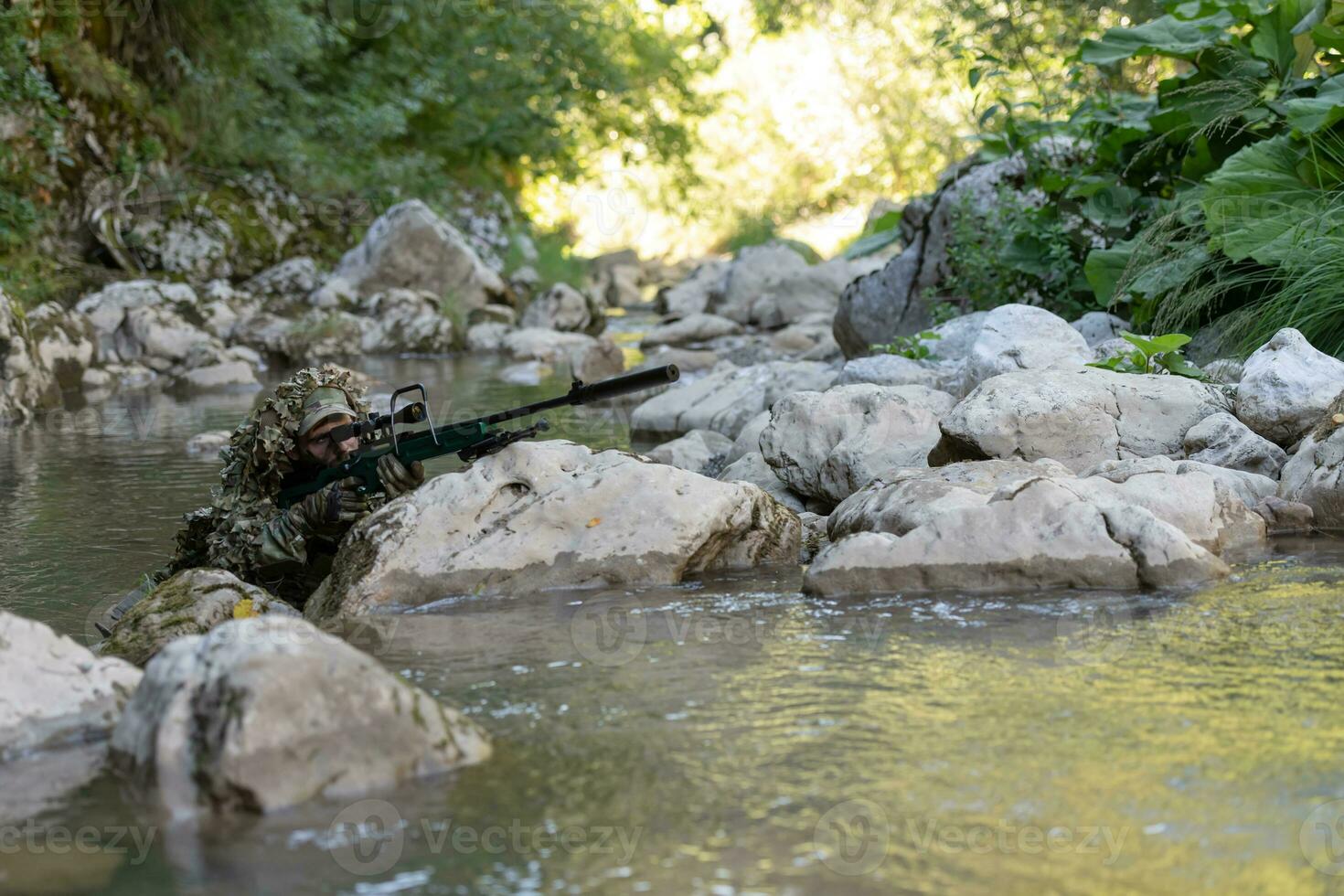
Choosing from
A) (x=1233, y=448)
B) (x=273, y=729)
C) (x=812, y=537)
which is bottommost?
(x=273, y=729)

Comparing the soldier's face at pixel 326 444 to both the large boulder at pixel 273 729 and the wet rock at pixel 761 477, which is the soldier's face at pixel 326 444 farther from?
the large boulder at pixel 273 729

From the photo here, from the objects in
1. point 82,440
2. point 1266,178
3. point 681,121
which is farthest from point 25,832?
point 681,121

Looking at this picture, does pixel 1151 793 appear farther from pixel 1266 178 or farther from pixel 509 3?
pixel 509 3

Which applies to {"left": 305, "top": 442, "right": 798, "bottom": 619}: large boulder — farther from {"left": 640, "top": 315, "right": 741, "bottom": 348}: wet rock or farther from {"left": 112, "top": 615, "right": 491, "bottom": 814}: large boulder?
{"left": 640, "top": 315, "right": 741, "bottom": 348}: wet rock

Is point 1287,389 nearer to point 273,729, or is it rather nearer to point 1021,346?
point 1021,346

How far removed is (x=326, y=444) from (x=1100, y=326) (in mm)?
4562

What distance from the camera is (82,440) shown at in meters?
9.36

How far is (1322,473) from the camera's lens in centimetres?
493

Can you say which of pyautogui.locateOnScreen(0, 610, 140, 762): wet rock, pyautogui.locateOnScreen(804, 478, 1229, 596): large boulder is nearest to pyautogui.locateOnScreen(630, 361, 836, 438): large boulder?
pyautogui.locateOnScreen(804, 478, 1229, 596): large boulder

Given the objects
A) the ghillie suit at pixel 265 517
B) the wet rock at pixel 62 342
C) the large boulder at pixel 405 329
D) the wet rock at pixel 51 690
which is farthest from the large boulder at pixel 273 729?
the large boulder at pixel 405 329

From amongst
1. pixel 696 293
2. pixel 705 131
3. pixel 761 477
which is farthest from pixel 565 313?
pixel 705 131

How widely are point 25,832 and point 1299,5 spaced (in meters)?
7.54

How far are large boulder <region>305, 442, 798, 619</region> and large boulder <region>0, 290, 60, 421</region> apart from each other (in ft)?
23.9

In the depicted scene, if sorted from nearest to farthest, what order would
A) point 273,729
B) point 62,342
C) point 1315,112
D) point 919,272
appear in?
point 273,729
point 1315,112
point 919,272
point 62,342
